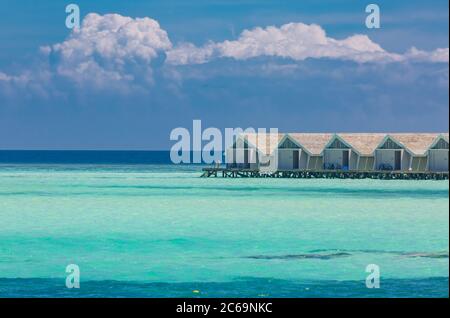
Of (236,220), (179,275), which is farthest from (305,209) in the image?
(179,275)

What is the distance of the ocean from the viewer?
15578mm

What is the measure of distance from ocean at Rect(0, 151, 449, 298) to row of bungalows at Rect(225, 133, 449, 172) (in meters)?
6.22

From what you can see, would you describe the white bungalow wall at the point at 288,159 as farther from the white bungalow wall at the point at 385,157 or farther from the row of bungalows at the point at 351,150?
the white bungalow wall at the point at 385,157

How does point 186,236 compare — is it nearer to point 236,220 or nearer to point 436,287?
point 236,220

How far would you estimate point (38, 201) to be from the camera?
36.9m

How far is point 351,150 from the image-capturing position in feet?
162

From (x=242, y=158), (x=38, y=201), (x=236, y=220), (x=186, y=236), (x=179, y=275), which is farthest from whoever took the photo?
(x=242, y=158)

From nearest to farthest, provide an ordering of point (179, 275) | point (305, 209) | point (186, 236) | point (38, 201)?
point (179, 275)
point (186, 236)
point (305, 209)
point (38, 201)

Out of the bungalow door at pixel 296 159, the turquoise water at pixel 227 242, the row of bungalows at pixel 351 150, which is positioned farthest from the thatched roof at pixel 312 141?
the turquoise water at pixel 227 242

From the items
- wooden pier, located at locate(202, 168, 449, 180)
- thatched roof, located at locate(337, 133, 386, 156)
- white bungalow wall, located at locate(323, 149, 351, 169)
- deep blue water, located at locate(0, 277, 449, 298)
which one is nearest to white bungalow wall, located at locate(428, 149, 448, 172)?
wooden pier, located at locate(202, 168, 449, 180)

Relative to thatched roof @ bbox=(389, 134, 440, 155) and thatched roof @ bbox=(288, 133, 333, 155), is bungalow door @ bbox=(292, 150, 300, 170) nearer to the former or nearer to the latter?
thatched roof @ bbox=(288, 133, 333, 155)

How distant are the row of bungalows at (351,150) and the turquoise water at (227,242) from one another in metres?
5.54

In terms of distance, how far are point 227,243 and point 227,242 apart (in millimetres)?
250
